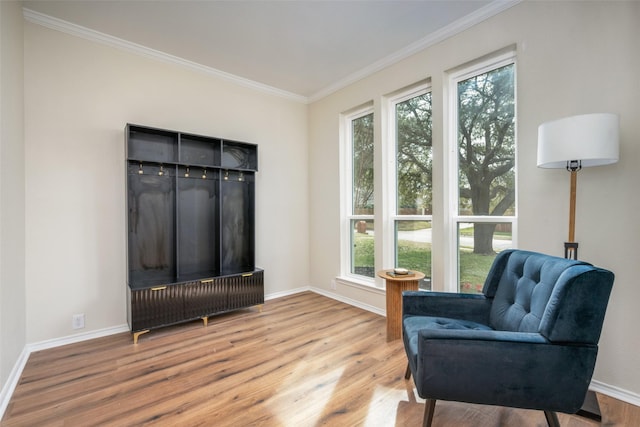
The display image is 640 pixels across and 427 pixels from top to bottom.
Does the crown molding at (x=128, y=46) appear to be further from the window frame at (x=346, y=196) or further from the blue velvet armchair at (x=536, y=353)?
the blue velvet armchair at (x=536, y=353)

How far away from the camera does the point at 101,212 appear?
2.77 metres

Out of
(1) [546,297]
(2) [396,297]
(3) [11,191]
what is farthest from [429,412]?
(3) [11,191]

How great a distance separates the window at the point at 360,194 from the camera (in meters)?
3.64

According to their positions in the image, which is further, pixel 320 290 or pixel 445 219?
pixel 320 290

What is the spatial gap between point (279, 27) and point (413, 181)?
2.02 m

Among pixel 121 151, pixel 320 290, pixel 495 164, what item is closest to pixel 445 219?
pixel 495 164

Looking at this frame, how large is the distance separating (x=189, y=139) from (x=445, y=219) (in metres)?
2.85

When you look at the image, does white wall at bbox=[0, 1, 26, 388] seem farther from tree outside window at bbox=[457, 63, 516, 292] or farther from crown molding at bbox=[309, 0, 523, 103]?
tree outside window at bbox=[457, 63, 516, 292]

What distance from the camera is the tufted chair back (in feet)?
4.18

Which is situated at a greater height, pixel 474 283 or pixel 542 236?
pixel 542 236

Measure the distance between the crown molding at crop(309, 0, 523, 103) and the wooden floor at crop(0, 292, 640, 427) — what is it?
9.37ft

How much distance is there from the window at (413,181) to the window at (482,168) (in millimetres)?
296

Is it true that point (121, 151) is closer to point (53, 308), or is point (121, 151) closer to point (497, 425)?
point (53, 308)

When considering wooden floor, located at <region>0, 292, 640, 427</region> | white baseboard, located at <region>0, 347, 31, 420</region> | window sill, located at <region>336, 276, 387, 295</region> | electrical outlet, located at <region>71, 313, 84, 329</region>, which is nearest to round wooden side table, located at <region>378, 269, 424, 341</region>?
wooden floor, located at <region>0, 292, 640, 427</region>
